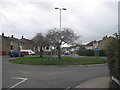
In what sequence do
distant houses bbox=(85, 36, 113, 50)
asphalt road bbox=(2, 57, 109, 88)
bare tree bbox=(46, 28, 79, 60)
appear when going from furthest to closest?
bare tree bbox=(46, 28, 79, 60) → asphalt road bbox=(2, 57, 109, 88) → distant houses bbox=(85, 36, 113, 50)

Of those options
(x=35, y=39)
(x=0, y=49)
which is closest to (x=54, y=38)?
(x=35, y=39)

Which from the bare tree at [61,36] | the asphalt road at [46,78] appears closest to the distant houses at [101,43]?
the asphalt road at [46,78]

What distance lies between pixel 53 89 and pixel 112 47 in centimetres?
301

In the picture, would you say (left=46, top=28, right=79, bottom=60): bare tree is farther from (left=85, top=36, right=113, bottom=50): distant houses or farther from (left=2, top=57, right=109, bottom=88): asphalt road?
(left=2, top=57, right=109, bottom=88): asphalt road

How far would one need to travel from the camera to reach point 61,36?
24.5 m

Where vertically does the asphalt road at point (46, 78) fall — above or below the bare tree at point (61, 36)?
below

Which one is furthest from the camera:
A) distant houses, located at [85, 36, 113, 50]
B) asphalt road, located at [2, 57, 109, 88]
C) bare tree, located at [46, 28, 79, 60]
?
bare tree, located at [46, 28, 79, 60]

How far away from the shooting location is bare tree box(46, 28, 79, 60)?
24469mm

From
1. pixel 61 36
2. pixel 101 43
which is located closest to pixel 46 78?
pixel 61 36

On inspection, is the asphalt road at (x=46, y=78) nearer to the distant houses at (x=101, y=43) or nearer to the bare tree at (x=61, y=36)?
the distant houses at (x=101, y=43)

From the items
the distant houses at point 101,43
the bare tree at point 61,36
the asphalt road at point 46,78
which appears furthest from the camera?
the bare tree at point 61,36

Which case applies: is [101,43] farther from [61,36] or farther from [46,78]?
[46,78]

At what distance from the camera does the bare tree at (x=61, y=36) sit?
24.5 m

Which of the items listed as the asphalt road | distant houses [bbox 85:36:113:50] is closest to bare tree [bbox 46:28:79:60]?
distant houses [bbox 85:36:113:50]
